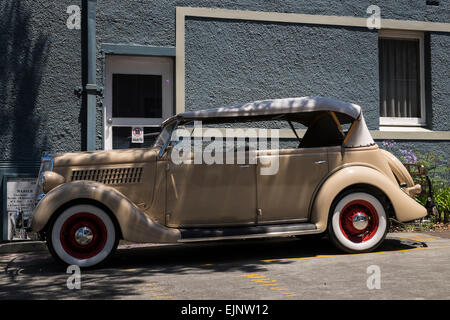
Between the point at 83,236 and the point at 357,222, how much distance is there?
10.7ft

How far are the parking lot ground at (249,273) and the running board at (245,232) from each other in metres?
0.31

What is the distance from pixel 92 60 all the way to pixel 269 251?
4494 mm

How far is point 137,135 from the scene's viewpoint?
9.61 meters

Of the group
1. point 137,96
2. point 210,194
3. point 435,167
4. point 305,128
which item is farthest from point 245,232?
point 435,167

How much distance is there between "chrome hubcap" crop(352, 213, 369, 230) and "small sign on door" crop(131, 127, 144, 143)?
437 cm

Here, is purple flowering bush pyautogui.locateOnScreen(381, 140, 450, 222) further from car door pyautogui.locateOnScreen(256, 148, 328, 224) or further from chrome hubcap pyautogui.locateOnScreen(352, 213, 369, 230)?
car door pyautogui.locateOnScreen(256, 148, 328, 224)

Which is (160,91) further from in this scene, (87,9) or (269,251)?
(269,251)

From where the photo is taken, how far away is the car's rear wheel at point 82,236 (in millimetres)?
6148

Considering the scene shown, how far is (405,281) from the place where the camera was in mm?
5027

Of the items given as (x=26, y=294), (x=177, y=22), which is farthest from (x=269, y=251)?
(x=177, y=22)

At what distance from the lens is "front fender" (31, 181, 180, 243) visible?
608 centimetres

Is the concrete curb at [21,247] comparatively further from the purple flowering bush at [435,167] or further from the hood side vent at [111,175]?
the purple flowering bush at [435,167]

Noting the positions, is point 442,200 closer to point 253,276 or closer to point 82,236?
point 253,276

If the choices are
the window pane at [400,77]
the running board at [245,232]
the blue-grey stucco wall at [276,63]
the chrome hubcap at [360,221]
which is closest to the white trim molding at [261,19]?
the blue-grey stucco wall at [276,63]
